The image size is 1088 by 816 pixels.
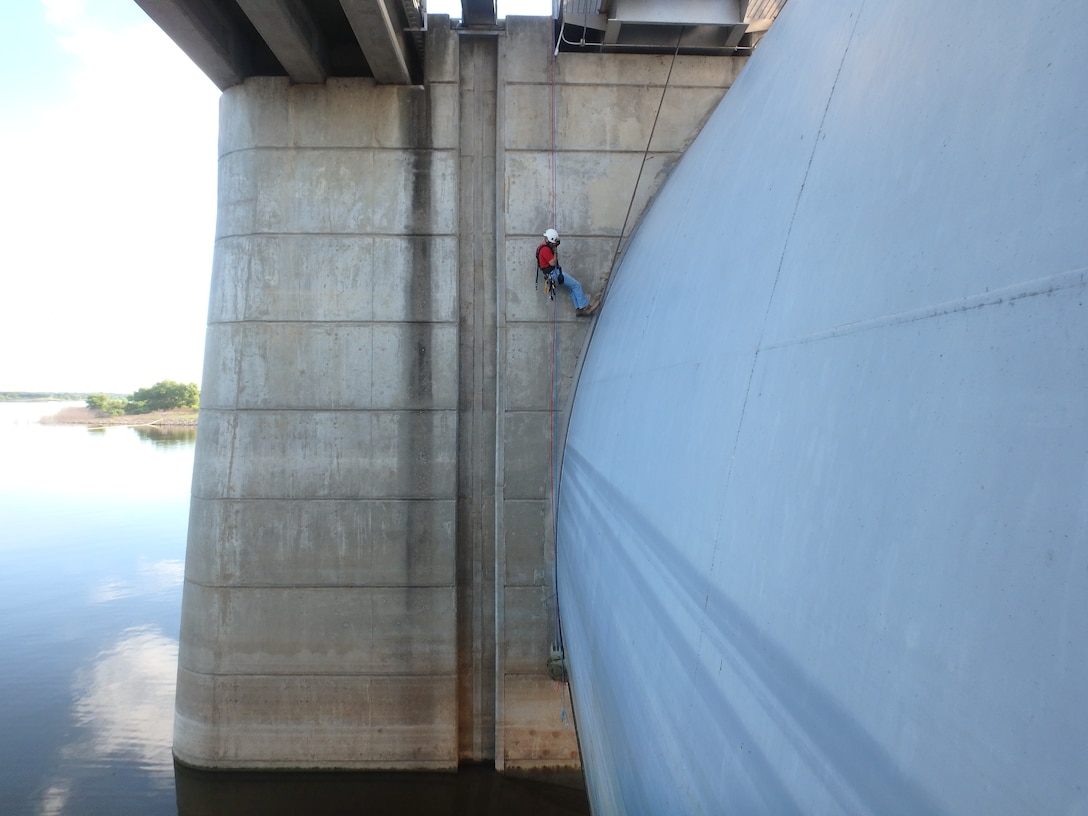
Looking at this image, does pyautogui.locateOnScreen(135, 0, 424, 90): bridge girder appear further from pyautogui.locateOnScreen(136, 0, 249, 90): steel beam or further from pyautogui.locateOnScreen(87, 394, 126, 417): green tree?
pyautogui.locateOnScreen(87, 394, 126, 417): green tree

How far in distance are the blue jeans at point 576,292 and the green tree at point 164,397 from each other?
7440 cm

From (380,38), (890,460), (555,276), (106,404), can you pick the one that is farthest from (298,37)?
(106,404)

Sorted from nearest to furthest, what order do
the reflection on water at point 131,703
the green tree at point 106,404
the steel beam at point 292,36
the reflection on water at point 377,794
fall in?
the steel beam at point 292,36 < the reflection on water at point 377,794 < the reflection on water at point 131,703 < the green tree at point 106,404

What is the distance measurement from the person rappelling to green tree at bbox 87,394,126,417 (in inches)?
3388

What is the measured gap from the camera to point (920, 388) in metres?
1.02

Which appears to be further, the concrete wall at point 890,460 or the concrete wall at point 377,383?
the concrete wall at point 377,383

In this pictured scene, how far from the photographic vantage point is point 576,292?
7230 millimetres

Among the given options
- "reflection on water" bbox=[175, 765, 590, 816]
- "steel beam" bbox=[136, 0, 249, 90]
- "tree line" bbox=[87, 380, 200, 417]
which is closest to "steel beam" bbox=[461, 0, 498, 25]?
"steel beam" bbox=[136, 0, 249, 90]

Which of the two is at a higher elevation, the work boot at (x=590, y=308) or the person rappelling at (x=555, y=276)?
the person rappelling at (x=555, y=276)

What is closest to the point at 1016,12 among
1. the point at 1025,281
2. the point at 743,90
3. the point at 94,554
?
the point at 1025,281

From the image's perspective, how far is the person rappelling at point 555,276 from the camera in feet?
23.4

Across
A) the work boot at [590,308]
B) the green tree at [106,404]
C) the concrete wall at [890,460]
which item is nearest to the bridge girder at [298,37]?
the work boot at [590,308]

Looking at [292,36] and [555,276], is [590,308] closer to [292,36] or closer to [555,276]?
[555,276]

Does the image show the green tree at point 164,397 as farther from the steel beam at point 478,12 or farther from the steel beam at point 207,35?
the steel beam at point 478,12
